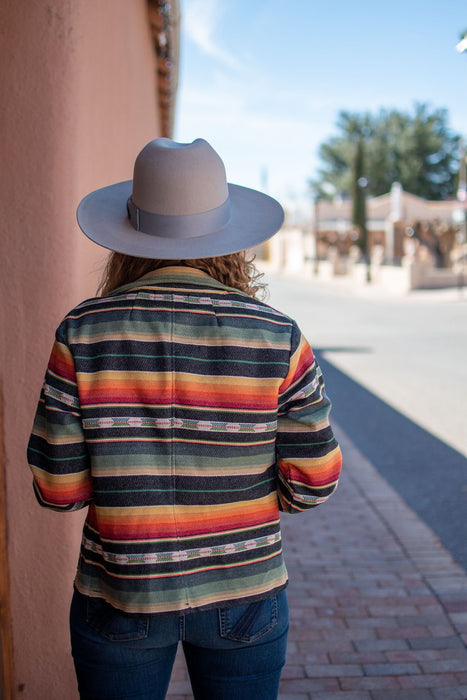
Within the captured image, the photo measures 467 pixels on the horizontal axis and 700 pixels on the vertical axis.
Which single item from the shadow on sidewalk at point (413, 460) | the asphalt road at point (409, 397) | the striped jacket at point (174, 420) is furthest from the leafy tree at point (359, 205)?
the striped jacket at point (174, 420)

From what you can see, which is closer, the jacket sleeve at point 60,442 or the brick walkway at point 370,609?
the jacket sleeve at point 60,442

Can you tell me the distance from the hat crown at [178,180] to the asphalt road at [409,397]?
10.5 ft

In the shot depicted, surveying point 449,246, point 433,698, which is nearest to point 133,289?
point 433,698

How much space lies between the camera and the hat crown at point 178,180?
55.0 inches

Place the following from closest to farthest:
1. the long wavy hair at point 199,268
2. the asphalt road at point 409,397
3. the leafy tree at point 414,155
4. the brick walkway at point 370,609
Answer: the long wavy hair at point 199,268
the brick walkway at point 370,609
the asphalt road at point 409,397
the leafy tree at point 414,155

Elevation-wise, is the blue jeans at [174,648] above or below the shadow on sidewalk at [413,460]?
above

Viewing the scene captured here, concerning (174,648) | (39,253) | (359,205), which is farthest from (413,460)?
(359,205)

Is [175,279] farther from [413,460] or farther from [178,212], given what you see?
[413,460]

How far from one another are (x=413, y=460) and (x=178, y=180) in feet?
16.5

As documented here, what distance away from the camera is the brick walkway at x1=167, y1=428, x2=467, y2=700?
2.75 meters

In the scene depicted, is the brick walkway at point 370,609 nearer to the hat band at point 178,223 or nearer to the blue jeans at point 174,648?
the blue jeans at point 174,648

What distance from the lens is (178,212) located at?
141 centimetres

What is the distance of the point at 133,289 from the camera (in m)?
1.37

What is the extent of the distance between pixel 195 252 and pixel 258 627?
0.75 meters
